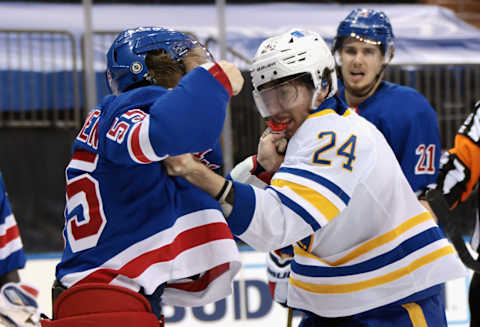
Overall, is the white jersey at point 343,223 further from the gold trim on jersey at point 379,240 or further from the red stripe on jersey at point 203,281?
the red stripe on jersey at point 203,281

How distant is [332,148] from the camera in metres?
1.74

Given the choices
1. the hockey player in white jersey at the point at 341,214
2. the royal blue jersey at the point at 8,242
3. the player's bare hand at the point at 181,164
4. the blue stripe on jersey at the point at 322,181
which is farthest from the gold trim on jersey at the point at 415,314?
the royal blue jersey at the point at 8,242

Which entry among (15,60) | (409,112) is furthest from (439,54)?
(409,112)

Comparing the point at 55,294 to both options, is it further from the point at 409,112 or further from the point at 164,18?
the point at 164,18

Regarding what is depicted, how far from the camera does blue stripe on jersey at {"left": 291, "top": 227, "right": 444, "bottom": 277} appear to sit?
74.3 inches

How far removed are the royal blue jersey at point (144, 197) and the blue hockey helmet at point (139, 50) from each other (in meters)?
0.09

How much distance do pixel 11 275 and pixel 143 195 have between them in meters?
1.54

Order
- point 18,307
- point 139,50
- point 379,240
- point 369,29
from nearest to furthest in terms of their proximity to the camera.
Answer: point 139,50 → point 379,240 → point 18,307 → point 369,29

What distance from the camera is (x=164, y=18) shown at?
8.88 m

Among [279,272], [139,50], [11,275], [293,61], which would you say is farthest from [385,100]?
[11,275]

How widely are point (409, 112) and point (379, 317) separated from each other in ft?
4.29

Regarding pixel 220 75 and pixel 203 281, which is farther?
pixel 203 281

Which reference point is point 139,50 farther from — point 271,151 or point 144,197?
point 271,151

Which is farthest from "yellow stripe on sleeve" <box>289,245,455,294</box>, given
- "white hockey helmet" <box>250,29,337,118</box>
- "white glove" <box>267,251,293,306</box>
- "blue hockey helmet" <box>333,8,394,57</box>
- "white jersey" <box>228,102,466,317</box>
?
"blue hockey helmet" <box>333,8,394,57</box>
